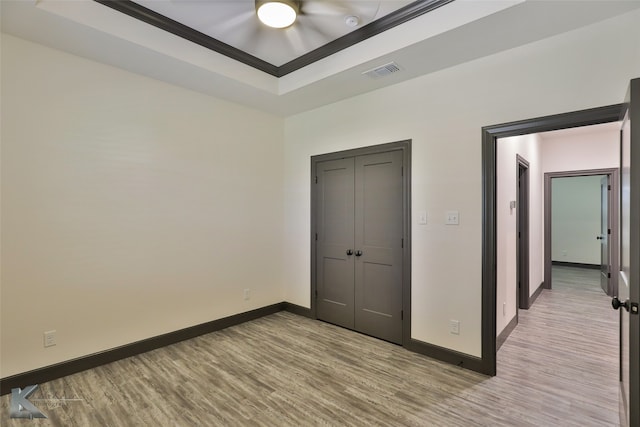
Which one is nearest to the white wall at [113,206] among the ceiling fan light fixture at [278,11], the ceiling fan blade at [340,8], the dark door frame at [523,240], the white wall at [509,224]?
the ceiling fan light fixture at [278,11]

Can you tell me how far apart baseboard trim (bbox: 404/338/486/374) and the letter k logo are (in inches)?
121

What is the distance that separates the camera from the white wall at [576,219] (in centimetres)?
787

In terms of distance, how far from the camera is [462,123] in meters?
2.95

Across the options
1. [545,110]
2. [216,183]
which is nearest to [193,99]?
[216,183]

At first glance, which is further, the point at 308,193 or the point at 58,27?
the point at 308,193

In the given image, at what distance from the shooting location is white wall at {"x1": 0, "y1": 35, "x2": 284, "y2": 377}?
99.6 inches

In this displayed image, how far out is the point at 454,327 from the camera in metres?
2.98

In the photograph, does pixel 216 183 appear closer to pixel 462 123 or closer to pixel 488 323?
pixel 462 123

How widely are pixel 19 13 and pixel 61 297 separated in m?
2.19

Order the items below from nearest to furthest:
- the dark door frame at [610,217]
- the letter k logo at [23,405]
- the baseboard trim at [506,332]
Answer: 1. the letter k logo at [23,405]
2. the baseboard trim at [506,332]
3. the dark door frame at [610,217]

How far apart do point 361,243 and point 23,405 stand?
320 centimetres

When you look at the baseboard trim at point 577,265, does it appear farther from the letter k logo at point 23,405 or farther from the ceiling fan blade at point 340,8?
the letter k logo at point 23,405

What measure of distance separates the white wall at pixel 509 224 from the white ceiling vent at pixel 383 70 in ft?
4.42

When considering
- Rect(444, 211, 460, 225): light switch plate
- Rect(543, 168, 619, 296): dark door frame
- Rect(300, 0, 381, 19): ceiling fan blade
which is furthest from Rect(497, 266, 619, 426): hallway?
Rect(300, 0, 381, 19): ceiling fan blade
